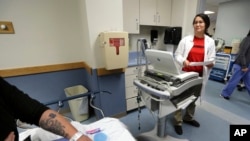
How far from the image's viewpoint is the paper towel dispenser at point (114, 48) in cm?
160

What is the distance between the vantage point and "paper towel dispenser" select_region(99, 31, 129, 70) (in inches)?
62.9

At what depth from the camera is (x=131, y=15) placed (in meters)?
2.38

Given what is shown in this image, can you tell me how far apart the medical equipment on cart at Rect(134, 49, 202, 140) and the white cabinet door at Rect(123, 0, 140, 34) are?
4.08 ft

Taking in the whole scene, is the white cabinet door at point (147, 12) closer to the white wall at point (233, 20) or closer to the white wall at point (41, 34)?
the white wall at point (41, 34)

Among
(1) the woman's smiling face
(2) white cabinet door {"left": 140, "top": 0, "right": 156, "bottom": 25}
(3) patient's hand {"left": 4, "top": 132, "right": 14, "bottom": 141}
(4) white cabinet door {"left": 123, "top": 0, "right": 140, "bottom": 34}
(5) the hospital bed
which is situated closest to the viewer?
(3) patient's hand {"left": 4, "top": 132, "right": 14, "bottom": 141}

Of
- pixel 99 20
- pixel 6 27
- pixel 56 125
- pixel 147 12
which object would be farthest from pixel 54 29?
pixel 56 125

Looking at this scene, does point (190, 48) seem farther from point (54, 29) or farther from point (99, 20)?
point (54, 29)

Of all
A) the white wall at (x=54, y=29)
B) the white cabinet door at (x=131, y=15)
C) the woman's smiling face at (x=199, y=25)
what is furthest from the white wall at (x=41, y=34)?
the woman's smiling face at (x=199, y=25)

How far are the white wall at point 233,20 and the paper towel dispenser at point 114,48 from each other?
4.41 meters

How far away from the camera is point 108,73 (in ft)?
6.10

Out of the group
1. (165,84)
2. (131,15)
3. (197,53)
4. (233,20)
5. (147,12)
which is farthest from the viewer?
(233,20)

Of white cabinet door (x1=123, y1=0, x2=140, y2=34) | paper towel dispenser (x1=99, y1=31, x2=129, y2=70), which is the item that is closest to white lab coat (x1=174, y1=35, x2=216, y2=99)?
paper towel dispenser (x1=99, y1=31, x2=129, y2=70)

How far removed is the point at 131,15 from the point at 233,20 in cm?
405

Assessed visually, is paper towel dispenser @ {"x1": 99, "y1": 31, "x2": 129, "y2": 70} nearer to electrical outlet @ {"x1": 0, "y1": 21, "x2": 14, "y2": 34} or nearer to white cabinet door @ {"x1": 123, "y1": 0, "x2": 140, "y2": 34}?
white cabinet door @ {"x1": 123, "y1": 0, "x2": 140, "y2": 34}
